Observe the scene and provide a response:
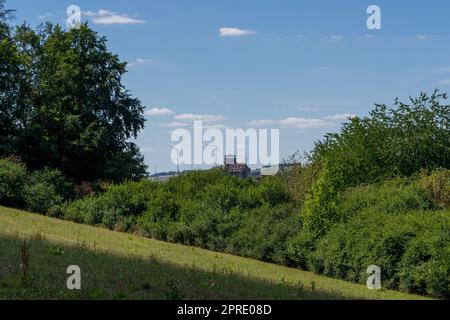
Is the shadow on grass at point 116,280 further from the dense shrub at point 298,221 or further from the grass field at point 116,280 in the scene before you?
the dense shrub at point 298,221

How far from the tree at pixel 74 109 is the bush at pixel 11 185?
8.24 meters

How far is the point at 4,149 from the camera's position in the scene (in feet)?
134

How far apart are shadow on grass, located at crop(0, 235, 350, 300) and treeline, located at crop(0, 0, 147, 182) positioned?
1182 inches

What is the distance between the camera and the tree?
1756 inches

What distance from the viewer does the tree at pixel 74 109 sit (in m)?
44.6

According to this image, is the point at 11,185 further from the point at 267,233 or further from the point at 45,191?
the point at 267,233

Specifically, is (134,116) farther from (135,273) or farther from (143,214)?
(135,273)

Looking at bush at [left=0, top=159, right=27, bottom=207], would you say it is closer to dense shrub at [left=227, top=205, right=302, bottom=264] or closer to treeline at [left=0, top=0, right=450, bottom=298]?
treeline at [left=0, top=0, right=450, bottom=298]

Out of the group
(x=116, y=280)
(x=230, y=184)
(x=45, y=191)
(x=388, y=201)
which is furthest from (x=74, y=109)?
(x=116, y=280)

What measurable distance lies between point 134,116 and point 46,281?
41866 millimetres

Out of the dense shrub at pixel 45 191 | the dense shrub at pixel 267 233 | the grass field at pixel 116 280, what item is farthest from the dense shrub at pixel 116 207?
the grass field at pixel 116 280

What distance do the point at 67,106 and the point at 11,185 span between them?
15.4 metres

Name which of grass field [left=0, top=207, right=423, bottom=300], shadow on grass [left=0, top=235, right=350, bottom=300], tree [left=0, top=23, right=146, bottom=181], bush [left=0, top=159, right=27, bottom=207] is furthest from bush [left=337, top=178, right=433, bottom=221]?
tree [left=0, top=23, right=146, bottom=181]
